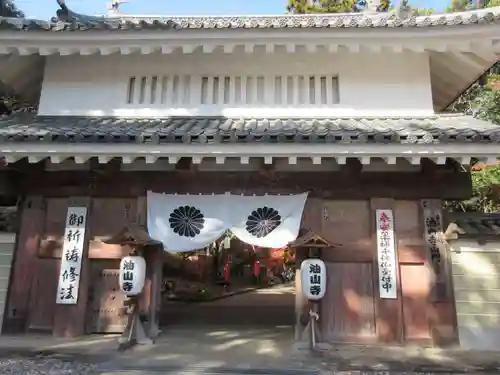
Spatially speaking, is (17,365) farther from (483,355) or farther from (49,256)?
(483,355)

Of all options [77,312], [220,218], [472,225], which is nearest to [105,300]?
[77,312]

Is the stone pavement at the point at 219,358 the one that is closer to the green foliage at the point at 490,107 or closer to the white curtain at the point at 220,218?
the white curtain at the point at 220,218

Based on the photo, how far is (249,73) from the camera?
8508 millimetres

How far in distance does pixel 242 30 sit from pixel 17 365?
6.19m

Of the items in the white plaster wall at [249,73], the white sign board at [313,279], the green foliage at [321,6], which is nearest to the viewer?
the white sign board at [313,279]

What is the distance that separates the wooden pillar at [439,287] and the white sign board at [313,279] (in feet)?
6.29

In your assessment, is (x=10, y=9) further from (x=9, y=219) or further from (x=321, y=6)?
(x=9, y=219)

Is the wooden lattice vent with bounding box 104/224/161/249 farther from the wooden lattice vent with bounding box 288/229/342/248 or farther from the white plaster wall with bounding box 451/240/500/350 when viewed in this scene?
the white plaster wall with bounding box 451/240/500/350

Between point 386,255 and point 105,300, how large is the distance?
5.06 m

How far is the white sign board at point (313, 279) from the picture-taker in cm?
677

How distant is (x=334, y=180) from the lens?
761cm

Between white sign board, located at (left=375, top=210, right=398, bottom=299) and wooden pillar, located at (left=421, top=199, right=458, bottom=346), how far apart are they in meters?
0.60

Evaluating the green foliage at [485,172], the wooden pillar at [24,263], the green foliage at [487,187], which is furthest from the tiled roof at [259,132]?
the green foliage at [487,187]

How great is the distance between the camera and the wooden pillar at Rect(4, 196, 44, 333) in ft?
24.7
